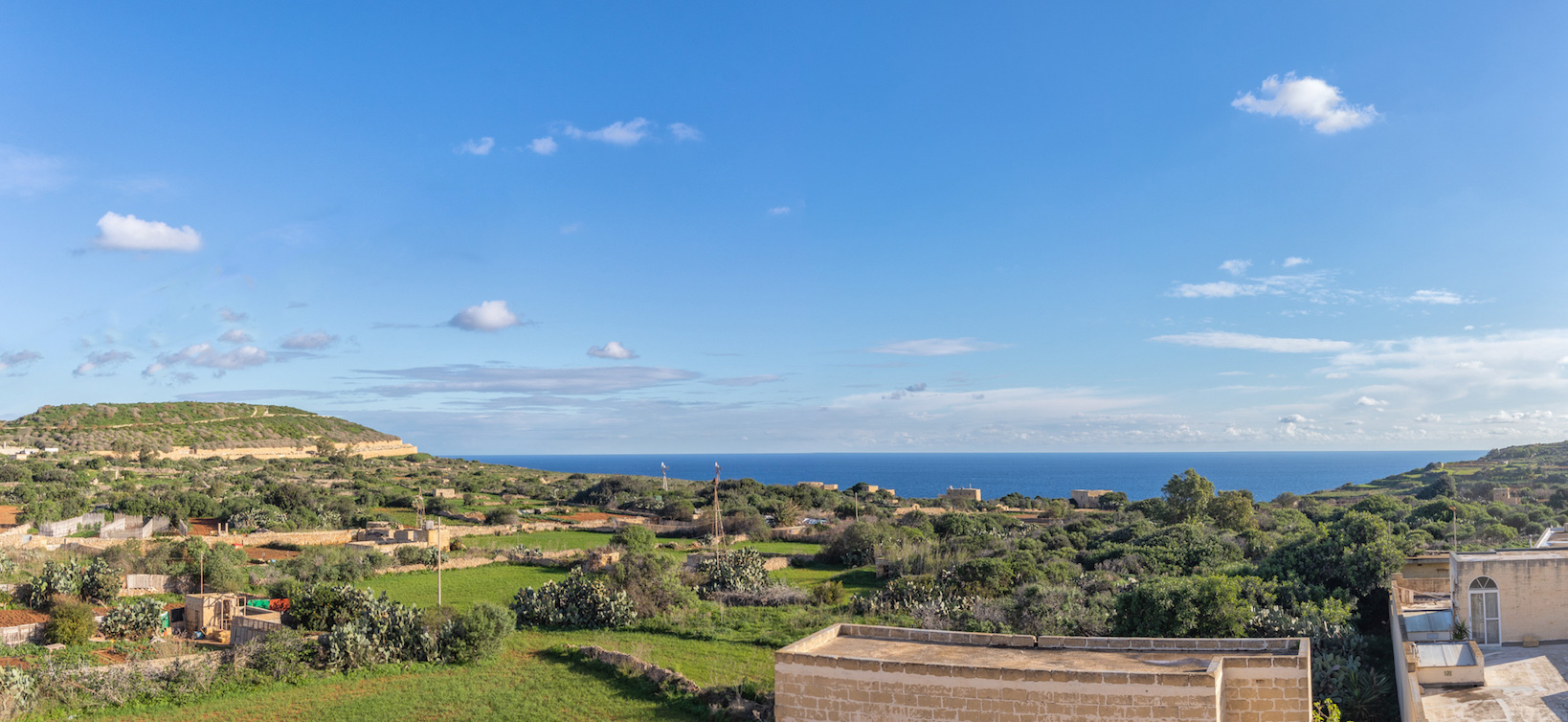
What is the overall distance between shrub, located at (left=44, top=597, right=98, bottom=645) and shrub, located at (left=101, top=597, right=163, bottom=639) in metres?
0.36

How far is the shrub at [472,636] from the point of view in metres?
18.3

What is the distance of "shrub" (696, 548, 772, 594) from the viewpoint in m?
25.3

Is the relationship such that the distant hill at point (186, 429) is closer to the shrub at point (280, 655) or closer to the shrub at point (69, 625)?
the shrub at point (69, 625)

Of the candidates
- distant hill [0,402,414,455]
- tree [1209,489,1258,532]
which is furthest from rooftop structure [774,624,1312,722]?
distant hill [0,402,414,455]

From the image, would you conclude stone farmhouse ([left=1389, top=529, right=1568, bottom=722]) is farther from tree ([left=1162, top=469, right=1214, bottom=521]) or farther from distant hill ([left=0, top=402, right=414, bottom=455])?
distant hill ([left=0, top=402, right=414, bottom=455])

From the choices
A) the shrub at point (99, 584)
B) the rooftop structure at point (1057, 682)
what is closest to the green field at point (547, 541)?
the shrub at point (99, 584)

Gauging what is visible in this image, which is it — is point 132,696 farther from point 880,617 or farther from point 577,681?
point 880,617

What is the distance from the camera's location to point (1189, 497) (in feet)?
118

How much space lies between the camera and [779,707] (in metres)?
10.6

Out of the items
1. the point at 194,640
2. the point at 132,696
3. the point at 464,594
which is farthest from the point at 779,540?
the point at 132,696

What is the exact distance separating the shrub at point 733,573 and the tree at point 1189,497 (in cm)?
1916

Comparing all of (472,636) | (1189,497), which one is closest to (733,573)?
(472,636)

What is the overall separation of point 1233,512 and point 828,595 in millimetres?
19214

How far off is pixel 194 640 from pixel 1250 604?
23149 mm
